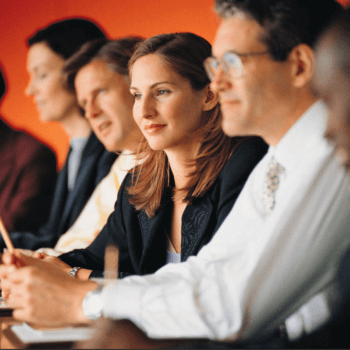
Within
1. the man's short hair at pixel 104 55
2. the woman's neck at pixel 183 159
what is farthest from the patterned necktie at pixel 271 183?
the man's short hair at pixel 104 55

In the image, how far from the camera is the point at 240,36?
100 centimetres

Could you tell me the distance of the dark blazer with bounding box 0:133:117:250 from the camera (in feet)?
8.44

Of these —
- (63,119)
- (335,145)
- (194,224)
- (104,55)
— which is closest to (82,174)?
(63,119)

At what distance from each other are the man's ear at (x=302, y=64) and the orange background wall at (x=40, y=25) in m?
1.75

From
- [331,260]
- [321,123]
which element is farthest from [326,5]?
[331,260]

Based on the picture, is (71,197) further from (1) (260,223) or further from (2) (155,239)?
(1) (260,223)

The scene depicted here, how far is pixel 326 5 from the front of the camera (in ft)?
3.12

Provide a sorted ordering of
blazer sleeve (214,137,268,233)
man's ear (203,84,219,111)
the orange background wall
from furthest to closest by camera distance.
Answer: the orange background wall < man's ear (203,84,219,111) < blazer sleeve (214,137,268,233)

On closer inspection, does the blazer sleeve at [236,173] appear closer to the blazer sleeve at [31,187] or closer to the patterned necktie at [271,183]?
the patterned necktie at [271,183]

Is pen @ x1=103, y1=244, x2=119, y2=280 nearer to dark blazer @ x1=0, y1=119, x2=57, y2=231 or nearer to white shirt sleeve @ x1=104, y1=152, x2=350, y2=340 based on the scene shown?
white shirt sleeve @ x1=104, y1=152, x2=350, y2=340

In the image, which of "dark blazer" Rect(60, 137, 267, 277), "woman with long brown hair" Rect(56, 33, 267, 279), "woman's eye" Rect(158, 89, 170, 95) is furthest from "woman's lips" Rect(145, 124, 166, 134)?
"dark blazer" Rect(60, 137, 267, 277)

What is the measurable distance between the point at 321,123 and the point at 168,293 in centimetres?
46

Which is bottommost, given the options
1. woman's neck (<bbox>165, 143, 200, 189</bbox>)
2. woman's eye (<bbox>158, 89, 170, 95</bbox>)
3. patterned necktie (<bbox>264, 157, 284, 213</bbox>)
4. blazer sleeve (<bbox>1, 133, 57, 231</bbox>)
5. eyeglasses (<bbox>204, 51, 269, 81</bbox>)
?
blazer sleeve (<bbox>1, 133, 57, 231</bbox>)

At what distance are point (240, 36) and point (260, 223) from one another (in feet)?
1.42
